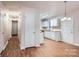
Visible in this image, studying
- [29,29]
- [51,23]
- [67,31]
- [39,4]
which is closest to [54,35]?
[51,23]

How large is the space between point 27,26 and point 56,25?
129 inches

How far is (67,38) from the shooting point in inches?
309

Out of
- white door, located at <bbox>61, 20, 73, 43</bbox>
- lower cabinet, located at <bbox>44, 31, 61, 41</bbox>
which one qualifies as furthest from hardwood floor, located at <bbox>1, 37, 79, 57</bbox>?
lower cabinet, located at <bbox>44, 31, 61, 41</bbox>

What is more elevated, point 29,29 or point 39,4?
point 39,4

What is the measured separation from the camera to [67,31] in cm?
795

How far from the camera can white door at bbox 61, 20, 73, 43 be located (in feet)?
24.8

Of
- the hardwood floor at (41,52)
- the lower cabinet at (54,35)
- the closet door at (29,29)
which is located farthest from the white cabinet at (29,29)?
the lower cabinet at (54,35)

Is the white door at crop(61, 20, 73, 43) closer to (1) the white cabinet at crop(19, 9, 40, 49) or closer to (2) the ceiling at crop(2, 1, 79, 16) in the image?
(2) the ceiling at crop(2, 1, 79, 16)

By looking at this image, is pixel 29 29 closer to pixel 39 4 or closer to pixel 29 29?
pixel 29 29

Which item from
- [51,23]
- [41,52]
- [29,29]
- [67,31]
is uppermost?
[51,23]

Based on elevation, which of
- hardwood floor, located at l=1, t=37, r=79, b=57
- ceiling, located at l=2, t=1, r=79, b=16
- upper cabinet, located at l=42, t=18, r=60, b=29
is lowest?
hardwood floor, located at l=1, t=37, r=79, b=57

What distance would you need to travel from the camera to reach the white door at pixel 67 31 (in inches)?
298

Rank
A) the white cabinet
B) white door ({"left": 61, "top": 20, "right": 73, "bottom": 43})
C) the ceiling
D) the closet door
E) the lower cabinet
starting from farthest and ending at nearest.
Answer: the lower cabinet, white door ({"left": 61, "top": 20, "right": 73, "bottom": 43}), the closet door, the white cabinet, the ceiling

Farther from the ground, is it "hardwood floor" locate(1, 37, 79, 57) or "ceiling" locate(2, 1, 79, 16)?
"ceiling" locate(2, 1, 79, 16)
